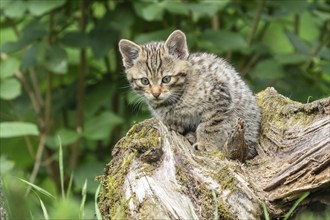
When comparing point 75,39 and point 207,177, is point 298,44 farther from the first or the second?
point 207,177

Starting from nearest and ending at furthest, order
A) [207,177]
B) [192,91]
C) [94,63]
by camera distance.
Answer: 1. [207,177]
2. [192,91]
3. [94,63]

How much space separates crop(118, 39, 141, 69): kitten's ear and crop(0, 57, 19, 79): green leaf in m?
1.78

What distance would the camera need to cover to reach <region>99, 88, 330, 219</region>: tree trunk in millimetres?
5117

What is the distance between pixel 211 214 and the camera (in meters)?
5.20

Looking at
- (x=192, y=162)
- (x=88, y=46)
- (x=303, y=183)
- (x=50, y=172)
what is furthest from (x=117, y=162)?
(x=50, y=172)

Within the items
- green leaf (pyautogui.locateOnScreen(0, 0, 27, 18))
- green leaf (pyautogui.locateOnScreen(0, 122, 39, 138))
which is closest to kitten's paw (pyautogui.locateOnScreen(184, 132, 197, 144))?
green leaf (pyautogui.locateOnScreen(0, 122, 39, 138))

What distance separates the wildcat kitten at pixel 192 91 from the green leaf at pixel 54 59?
1.52 metres

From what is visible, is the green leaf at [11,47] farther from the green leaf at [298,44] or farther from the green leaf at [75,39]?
the green leaf at [298,44]

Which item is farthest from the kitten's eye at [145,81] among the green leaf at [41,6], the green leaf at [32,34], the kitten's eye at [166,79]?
the green leaf at [32,34]

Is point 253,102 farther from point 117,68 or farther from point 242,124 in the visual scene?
point 117,68

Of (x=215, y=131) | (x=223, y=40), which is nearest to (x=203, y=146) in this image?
(x=215, y=131)

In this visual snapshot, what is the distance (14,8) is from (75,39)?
2.87ft

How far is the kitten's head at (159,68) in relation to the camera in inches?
271

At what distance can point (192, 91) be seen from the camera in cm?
673
